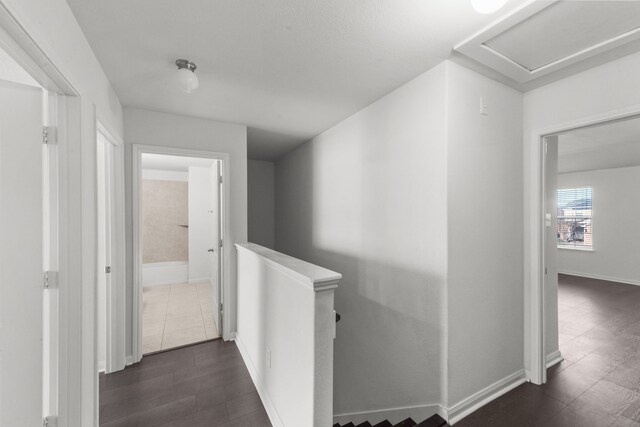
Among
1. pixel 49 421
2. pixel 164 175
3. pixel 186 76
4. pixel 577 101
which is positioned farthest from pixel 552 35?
pixel 164 175

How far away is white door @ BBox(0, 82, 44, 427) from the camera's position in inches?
47.8

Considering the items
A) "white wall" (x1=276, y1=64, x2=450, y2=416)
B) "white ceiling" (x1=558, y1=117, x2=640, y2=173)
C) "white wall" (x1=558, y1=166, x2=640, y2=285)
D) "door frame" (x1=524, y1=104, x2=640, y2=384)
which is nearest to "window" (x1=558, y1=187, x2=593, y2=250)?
"white wall" (x1=558, y1=166, x2=640, y2=285)

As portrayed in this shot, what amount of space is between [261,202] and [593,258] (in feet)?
24.5

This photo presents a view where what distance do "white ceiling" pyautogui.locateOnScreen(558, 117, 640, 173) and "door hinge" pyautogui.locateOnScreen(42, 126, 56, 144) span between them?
3943 mm

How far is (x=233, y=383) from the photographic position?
2229 millimetres

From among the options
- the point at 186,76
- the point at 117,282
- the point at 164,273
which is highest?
the point at 186,76

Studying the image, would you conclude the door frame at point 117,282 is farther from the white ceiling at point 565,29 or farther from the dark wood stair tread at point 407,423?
the white ceiling at point 565,29

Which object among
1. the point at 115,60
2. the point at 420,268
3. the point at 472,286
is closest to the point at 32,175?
the point at 115,60

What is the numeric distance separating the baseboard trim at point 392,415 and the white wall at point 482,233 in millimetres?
218

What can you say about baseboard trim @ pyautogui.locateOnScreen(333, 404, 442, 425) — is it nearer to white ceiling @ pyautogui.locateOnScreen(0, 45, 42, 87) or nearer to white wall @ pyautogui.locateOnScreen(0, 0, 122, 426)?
white wall @ pyautogui.locateOnScreen(0, 0, 122, 426)

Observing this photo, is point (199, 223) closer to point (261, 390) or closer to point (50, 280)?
point (261, 390)

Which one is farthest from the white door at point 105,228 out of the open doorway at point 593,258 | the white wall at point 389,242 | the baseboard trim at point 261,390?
the open doorway at point 593,258

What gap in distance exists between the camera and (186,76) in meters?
1.81

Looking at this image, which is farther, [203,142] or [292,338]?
[203,142]
